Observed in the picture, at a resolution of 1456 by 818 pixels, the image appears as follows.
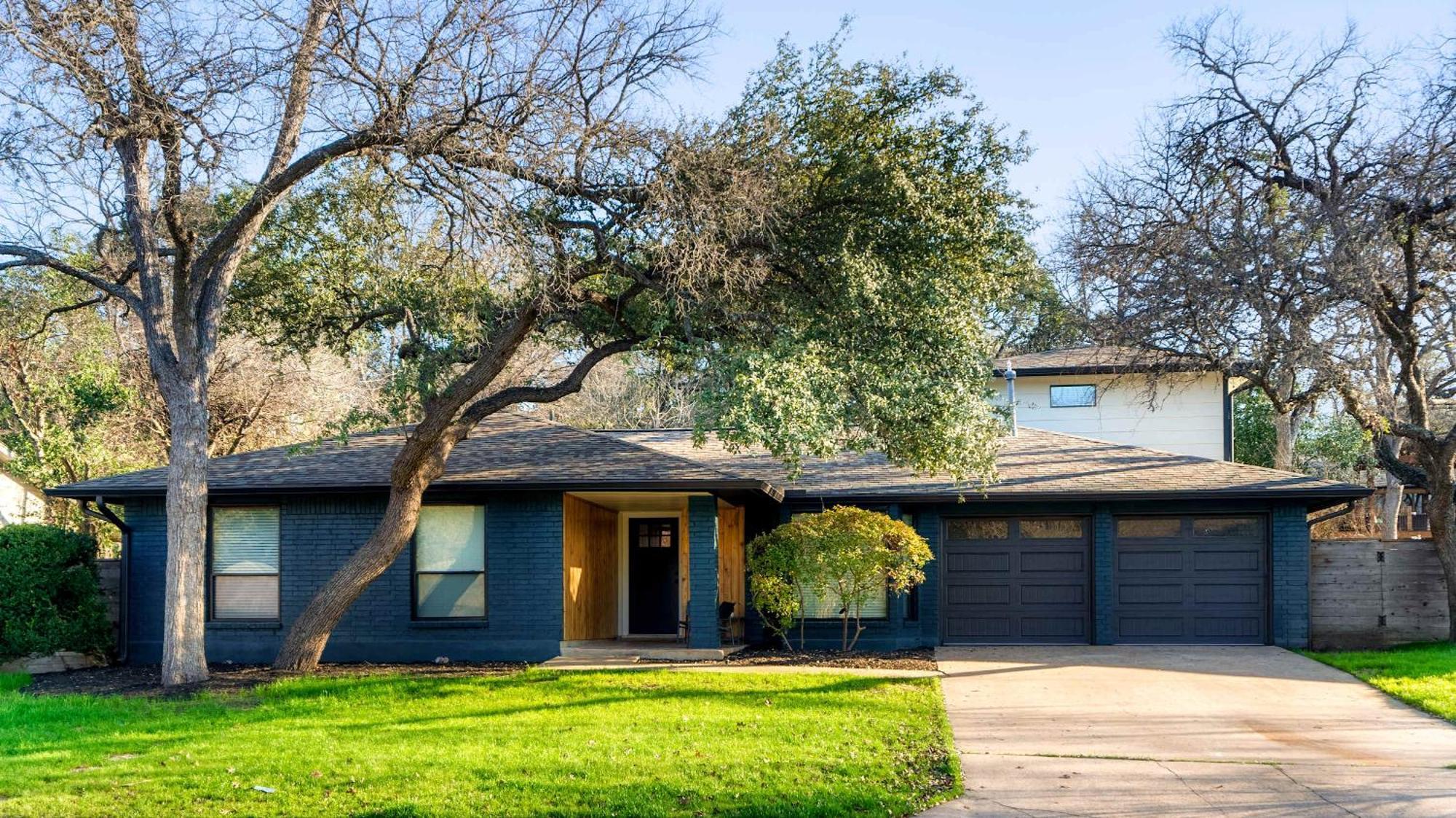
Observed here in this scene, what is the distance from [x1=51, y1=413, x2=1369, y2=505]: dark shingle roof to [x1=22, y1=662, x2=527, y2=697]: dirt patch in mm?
2269

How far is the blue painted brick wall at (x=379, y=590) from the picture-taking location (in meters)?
16.0

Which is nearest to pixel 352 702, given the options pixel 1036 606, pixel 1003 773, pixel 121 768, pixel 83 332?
pixel 121 768

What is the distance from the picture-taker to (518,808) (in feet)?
26.7

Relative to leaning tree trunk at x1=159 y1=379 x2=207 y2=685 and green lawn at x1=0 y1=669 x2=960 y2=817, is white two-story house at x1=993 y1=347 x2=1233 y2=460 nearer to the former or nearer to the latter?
green lawn at x1=0 y1=669 x2=960 y2=817

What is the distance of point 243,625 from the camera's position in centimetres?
1647

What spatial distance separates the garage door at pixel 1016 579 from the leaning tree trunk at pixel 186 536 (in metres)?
9.76

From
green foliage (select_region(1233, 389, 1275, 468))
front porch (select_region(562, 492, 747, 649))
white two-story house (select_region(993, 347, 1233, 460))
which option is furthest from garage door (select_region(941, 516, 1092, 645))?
green foliage (select_region(1233, 389, 1275, 468))

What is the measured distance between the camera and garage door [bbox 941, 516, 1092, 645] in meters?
17.5

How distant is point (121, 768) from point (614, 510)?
10.2 meters

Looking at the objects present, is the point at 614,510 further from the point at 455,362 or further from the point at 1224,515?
the point at 1224,515

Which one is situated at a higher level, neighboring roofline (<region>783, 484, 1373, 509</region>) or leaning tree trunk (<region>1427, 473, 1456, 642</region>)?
neighboring roofline (<region>783, 484, 1373, 509</region>)

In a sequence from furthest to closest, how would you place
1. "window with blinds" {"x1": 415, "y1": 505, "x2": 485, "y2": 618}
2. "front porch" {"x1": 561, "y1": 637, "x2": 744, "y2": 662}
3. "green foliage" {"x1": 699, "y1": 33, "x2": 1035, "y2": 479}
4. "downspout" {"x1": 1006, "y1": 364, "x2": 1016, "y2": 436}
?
1. "downspout" {"x1": 1006, "y1": 364, "x2": 1016, "y2": 436}
2. "window with blinds" {"x1": 415, "y1": 505, "x2": 485, "y2": 618}
3. "front porch" {"x1": 561, "y1": 637, "x2": 744, "y2": 662}
4. "green foliage" {"x1": 699, "y1": 33, "x2": 1035, "y2": 479}

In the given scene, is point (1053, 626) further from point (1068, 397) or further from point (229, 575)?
point (229, 575)

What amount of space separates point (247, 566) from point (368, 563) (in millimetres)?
3382
